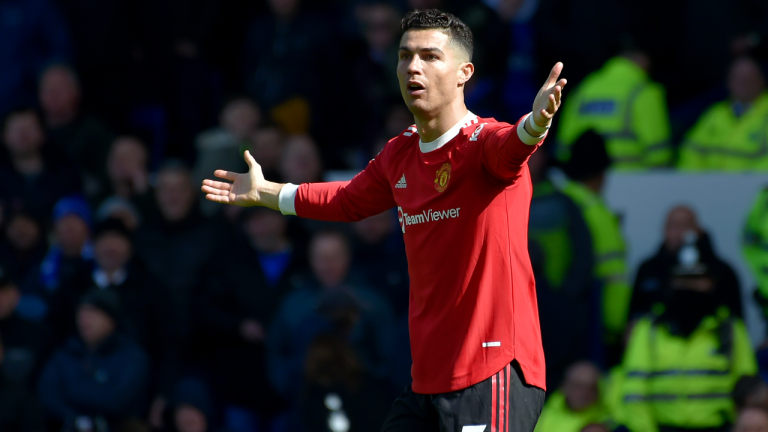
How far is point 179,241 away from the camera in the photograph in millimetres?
8938

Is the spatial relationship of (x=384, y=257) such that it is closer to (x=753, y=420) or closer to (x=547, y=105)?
(x=753, y=420)

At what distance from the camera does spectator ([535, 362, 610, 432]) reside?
7.34m

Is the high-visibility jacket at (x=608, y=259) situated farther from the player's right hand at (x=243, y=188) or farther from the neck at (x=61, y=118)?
the neck at (x=61, y=118)

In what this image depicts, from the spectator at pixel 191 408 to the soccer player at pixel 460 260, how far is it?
389 cm

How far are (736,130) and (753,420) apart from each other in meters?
2.90

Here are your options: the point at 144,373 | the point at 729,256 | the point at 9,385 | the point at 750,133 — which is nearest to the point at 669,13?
the point at 750,133

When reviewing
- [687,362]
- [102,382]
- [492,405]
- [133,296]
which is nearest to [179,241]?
[133,296]

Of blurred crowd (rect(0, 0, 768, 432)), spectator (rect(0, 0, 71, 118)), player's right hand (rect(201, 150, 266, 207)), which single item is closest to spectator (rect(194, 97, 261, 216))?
blurred crowd (rect(0, 0, 768, 432))

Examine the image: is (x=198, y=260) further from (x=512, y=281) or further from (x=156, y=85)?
(x=512, y=281)

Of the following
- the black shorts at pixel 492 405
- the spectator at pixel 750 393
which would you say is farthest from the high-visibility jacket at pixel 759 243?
the black shorts at pixel 492 405

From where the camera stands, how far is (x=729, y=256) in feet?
27.5

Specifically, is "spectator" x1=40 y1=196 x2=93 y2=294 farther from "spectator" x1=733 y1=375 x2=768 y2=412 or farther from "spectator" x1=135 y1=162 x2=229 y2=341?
"spectator" x1=733 y1=375 x2=768 y2=412

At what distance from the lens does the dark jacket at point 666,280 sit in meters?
7.61

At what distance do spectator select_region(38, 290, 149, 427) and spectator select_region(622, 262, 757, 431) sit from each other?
3465 mm
